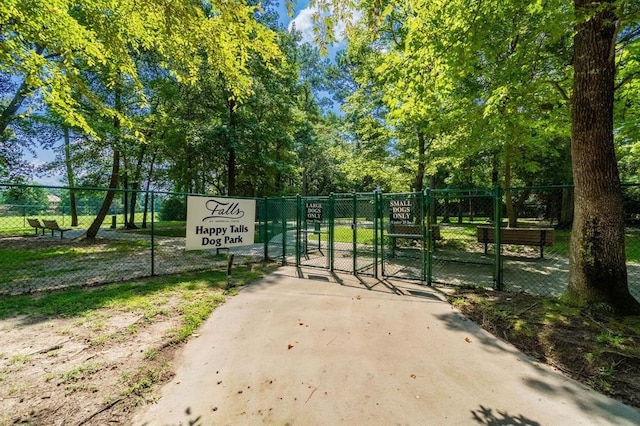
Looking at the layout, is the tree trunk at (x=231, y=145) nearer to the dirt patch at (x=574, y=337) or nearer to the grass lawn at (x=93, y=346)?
the grass lawn at (x=93, y=346)

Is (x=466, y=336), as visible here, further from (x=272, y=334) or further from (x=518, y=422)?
(x=272, y=334)

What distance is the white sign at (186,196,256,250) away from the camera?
6.45 metres

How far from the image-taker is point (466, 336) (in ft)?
12.8

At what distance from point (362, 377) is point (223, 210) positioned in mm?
5167

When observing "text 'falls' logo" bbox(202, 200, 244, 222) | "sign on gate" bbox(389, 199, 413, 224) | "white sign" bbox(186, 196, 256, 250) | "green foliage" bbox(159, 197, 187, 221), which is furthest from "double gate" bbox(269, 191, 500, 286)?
"green foliage" bbox(159, 197, 187, 221)

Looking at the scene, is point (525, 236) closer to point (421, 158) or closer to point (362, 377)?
point (421, 158)

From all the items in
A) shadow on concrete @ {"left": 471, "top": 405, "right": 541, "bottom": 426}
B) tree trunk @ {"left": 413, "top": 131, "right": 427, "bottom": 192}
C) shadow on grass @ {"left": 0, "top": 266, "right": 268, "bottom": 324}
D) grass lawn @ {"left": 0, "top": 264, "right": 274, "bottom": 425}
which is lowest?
shadow on concrete @ {"left": 471, "top": 405, "right": 541, "bottom": 426}

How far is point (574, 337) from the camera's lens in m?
3.59

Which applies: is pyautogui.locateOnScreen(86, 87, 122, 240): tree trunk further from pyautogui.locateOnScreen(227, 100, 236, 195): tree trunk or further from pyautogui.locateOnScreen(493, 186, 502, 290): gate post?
pyautogui.locateOnScreen(493, 186, 502, 290): gate post

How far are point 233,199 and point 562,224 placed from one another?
56.0ft

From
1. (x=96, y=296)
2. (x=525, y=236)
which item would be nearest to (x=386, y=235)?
(x=525, y=236)

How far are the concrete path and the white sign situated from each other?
7.72ft

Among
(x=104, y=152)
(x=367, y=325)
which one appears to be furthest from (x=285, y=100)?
(x=367, y=325)

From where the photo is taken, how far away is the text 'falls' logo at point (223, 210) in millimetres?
6770
